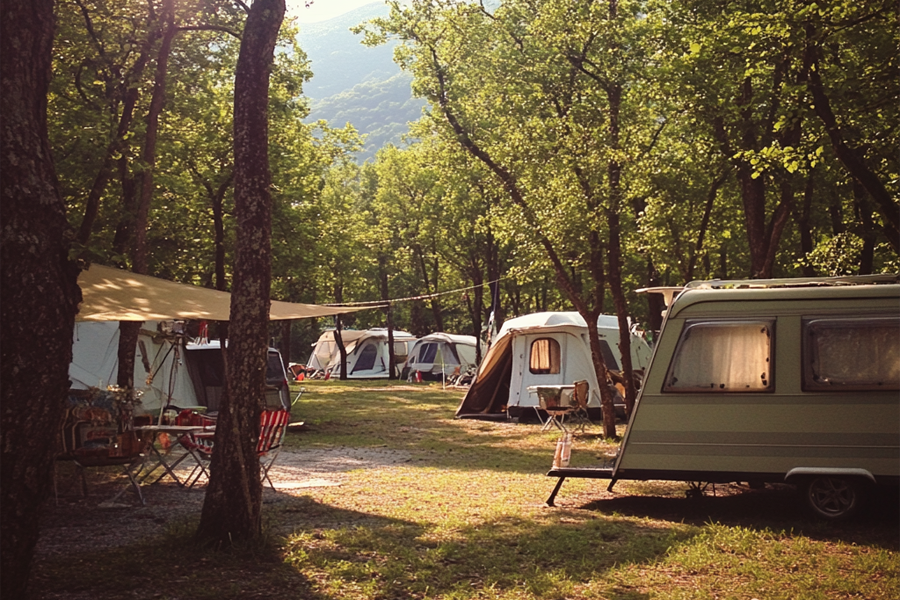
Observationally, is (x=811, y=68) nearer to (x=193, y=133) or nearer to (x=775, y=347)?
(x=775, y=347)

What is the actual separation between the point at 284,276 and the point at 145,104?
841cm

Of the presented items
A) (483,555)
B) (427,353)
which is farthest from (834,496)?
(427,353)

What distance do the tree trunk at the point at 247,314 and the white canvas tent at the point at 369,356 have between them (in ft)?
106

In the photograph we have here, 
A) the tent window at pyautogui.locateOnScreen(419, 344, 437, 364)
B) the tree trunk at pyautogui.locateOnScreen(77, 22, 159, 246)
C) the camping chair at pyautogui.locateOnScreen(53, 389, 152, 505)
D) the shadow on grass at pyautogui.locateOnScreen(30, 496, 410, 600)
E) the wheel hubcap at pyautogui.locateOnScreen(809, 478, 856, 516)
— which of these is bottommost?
the shadow on grass at pyautogui.locateOnScreen(30, 496, 410, 600)

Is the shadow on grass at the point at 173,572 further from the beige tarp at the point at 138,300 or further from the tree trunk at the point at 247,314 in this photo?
the beige tarp at the point at 138,300

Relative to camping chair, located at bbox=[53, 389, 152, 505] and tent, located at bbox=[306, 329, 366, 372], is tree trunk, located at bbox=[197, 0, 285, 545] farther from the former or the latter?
tent, located at bbox=[306, 329, 366, 372]

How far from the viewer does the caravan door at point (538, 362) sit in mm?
18359

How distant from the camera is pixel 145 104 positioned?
50.0ft

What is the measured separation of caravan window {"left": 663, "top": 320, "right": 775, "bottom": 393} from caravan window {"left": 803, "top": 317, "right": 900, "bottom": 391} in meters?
0.33

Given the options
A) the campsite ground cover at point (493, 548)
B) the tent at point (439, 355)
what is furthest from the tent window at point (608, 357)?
the tent at point (439, 355)

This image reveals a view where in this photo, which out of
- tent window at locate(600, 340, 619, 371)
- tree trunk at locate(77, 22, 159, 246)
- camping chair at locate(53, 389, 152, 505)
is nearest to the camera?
camping chair at locate(53, 389, 152, 505)

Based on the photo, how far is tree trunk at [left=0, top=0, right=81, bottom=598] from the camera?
13.3ft

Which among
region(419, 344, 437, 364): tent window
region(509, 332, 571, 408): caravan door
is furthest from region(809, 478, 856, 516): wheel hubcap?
region(419, 344, 437, 364): tent window

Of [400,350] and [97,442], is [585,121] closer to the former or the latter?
[97,442]
